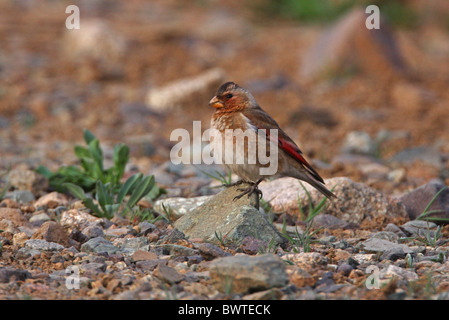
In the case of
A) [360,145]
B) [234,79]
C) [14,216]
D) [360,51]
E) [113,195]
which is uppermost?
[360,51]

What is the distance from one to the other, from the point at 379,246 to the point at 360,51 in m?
7.30

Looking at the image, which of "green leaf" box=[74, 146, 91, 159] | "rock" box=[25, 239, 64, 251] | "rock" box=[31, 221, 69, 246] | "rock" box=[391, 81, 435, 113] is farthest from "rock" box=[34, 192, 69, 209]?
"rock" box=[391, 81, 435, 113]

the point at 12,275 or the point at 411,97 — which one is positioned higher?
the point at 411,97

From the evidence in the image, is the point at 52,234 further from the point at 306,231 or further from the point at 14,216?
the point at 306,231

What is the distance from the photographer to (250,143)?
5.20 m

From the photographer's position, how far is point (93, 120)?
9.62 meters

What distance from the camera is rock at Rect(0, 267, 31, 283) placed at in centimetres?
397

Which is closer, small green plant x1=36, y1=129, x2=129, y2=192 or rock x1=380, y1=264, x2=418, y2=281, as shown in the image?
rock x1=380, y1=264, x2=418, y2=281

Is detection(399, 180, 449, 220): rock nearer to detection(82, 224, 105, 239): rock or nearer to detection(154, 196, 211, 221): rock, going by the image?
detection(154, 196, 211, 221): rock

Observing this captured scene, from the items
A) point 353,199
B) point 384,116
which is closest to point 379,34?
point 384,116

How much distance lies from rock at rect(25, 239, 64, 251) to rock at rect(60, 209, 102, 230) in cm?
48

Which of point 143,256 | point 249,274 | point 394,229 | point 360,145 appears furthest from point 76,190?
point 360,145

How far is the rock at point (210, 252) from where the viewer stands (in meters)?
4.36

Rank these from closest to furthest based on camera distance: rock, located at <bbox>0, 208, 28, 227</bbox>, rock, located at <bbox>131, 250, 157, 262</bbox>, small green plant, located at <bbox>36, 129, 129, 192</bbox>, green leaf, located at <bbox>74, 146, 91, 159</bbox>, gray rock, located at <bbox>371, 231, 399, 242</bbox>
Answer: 1. rock, located at <bbox>131, 250, 157, 262</bbox>
2. gray rock, located at <bbox>371, 231, 399, 242</bbox>
3. rock, located at <bbox>0, 208, 28, 227</bbox>
4. small green plant, located at <bbox>36, 129, 129, 192</bbox>
5. green leaf, located at <bbox>74, 146, 91, 159</bbox>
